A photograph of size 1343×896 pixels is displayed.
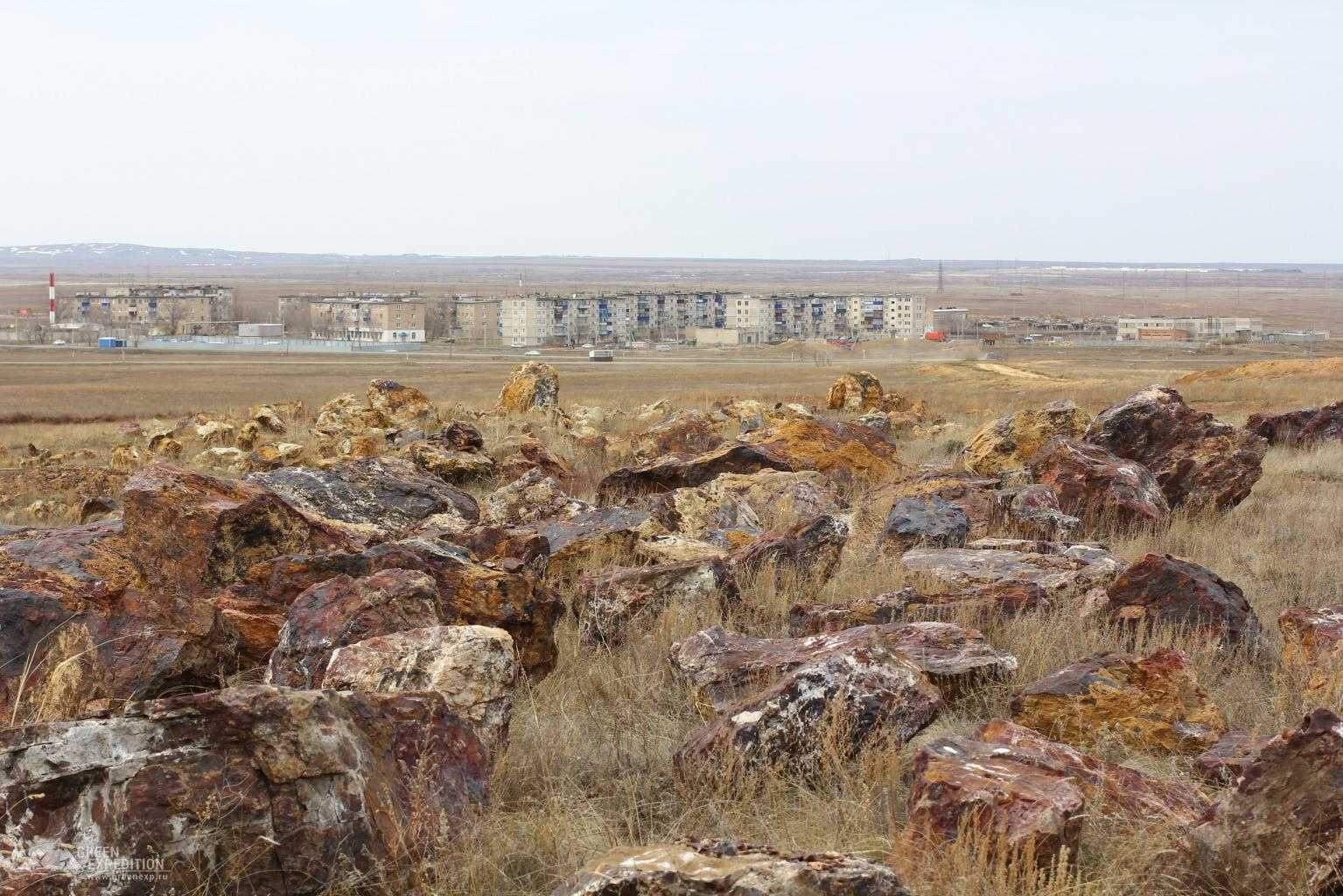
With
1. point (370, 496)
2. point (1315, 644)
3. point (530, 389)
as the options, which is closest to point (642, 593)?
point (1315, 644)

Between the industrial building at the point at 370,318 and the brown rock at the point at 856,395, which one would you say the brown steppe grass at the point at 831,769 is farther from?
the industrial building at the point at 370,318

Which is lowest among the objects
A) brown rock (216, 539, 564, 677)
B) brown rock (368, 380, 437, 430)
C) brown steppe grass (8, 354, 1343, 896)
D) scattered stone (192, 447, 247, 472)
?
scattered stone (192, 447, 247, 472)

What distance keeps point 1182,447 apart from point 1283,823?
948cm

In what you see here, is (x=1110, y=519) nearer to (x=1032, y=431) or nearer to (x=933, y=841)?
(x=1032, y=431)

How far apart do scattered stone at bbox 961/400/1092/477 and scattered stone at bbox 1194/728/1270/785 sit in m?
8.27

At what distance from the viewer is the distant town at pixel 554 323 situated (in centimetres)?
13462

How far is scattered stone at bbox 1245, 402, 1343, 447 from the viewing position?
17016mm

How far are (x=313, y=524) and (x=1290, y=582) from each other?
664 cm

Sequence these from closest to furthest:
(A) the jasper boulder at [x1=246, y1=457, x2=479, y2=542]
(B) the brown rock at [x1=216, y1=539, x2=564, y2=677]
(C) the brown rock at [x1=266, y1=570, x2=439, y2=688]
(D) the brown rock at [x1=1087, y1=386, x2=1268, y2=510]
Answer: (C) the brown rock at [x1=266, y1=570, x2=439, y2=688]
(B) the brown rock at [x1=216, y1=539, x2=564, y2=677]
(A) the jasper boulder at [x1=246, y1=457, x2=479, y2=542]
(D) the brown rock at [x1=1087, y1=386, x2=1268, y2=510]

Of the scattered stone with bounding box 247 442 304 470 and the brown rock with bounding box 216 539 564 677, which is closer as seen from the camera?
the brown rock with bounding box 216 539 564 677

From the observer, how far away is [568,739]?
521 centimetres

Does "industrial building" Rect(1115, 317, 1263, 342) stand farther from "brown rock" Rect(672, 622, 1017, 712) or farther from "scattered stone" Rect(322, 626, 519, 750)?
"scattered stone" Rect(322, 626, 519, 750)

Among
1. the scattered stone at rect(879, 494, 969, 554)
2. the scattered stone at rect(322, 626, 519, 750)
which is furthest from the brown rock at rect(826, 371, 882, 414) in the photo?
the scattered stone at rect(322, 626, 519, 750)

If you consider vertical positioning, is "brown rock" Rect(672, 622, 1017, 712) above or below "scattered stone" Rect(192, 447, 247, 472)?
above
